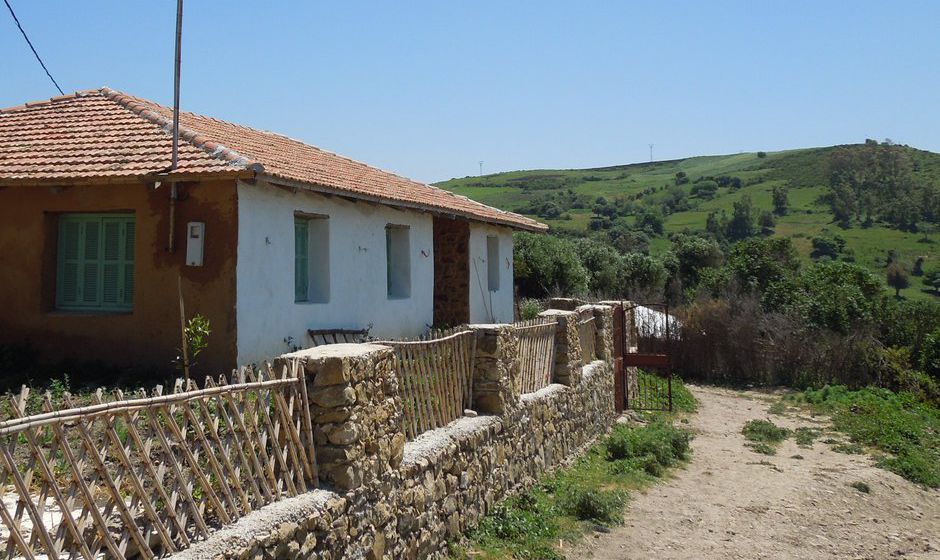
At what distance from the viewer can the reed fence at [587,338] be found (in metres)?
12.3

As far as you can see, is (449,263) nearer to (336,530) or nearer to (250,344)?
(250,344)

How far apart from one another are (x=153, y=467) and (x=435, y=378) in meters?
3.50

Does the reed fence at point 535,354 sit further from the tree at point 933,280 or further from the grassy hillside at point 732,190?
the tree at point 933,280

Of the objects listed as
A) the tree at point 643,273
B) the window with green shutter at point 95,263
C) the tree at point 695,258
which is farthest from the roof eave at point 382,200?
the tree at point 695,258

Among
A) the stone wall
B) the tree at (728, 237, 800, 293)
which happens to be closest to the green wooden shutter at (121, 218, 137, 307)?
the stone wall

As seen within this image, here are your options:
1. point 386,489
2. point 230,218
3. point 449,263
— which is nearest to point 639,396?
point 449,263

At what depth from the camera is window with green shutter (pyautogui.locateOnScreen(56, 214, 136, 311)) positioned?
29.7 ft

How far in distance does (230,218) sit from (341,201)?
2.51m

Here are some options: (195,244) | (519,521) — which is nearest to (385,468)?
(519,521)

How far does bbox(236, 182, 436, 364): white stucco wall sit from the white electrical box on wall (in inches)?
17.6

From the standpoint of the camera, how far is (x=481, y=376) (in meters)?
7.71

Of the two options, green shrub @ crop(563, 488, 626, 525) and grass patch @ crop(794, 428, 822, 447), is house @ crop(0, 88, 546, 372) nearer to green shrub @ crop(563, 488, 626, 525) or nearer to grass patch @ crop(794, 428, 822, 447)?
green shrub @ crop(563, 488, 626, 525)

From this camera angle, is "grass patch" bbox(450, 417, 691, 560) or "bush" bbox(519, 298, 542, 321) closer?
"grass patch" bbox(450, 417, 691, 560)

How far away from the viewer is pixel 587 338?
13.1 metres
